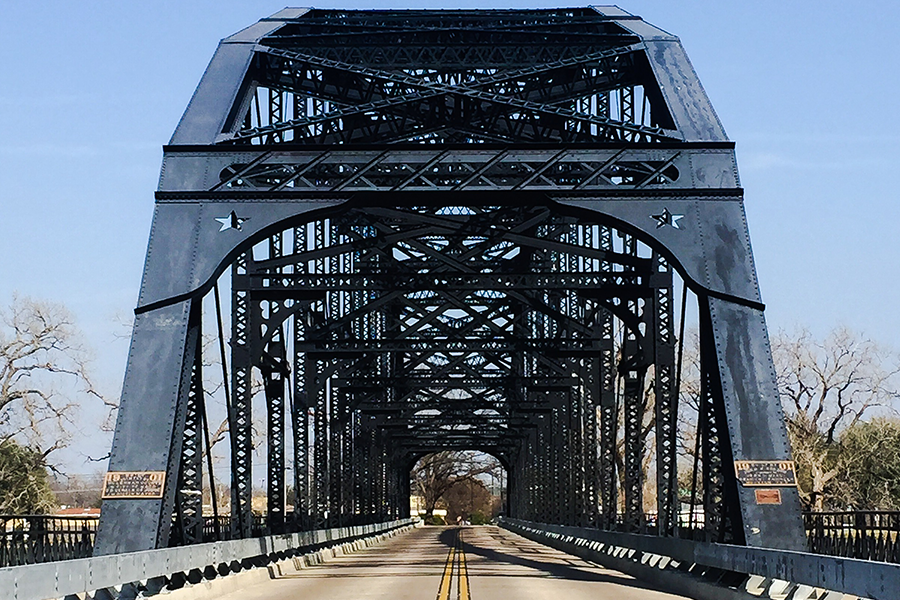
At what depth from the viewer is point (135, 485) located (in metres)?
18.8

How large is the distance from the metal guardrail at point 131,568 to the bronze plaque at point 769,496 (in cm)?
843

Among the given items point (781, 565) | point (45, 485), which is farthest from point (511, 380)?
point (781, 565)

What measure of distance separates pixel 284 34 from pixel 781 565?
1601 cm

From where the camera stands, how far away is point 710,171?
21641 millimetres

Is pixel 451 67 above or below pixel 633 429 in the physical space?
above

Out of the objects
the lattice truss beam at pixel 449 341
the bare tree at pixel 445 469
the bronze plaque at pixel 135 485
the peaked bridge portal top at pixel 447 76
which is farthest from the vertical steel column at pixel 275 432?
the bare tree at pixel 445 469

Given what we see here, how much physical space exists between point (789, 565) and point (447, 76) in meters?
16.1

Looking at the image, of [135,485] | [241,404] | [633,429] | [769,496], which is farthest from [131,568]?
[633,429]

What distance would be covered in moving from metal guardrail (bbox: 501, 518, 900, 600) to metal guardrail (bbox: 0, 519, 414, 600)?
25.0 feet

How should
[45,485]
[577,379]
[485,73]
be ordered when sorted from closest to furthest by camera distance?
[485,73]
[577,379]
[45,485]

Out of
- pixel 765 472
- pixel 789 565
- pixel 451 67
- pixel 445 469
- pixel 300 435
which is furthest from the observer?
pixel 445 469

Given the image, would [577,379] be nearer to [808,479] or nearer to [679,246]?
[808,479]

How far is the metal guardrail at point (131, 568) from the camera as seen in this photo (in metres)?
11.7

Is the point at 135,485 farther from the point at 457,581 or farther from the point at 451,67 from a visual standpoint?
the point at 451,67
